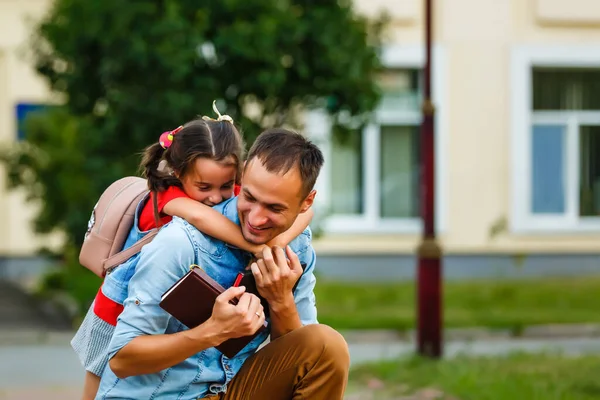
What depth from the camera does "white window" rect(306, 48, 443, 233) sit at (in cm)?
1598

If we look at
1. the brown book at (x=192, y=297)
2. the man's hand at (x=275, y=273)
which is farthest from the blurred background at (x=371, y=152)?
the brown book at (x=192, y=297)

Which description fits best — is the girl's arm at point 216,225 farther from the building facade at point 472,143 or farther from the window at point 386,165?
the window at point 386,165

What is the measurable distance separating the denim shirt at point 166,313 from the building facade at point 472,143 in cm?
1242

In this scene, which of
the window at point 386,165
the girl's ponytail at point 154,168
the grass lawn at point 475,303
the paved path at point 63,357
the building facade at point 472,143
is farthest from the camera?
the window at point 386,165

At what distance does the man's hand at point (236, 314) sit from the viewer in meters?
2.82

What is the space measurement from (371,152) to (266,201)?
43.4 ft

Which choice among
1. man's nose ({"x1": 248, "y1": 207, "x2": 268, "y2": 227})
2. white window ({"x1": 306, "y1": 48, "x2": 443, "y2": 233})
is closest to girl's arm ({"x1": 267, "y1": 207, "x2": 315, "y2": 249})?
man's nose ({"x1": 248, "y1": 207, "x2": 268, "y2": 227})

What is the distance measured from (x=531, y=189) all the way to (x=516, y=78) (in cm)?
179

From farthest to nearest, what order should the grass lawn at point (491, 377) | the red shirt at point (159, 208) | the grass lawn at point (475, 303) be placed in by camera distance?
the grass lawn at point (475, 303) < the grass lawn at point (491, 377) < the red shirt at point (159, 208)

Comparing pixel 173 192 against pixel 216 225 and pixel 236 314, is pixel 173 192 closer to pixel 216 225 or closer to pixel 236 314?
pixel 216 225

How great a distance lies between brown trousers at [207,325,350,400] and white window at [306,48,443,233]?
41.6ft

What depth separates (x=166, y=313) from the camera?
114 inches

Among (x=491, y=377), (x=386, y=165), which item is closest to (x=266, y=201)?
(x=491, y=377)

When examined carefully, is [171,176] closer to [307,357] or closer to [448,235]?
[307,357]
